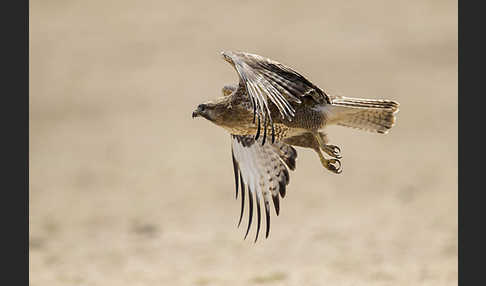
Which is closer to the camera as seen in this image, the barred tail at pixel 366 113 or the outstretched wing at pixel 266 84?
the outstretched wing at pixel 266 84

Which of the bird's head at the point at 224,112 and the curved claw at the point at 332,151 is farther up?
the bird's head at the point at 224,112

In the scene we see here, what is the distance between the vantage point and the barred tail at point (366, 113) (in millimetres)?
5465

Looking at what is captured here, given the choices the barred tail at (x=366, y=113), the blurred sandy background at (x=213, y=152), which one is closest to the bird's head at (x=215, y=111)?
the barred tail at (x=366, y=113)

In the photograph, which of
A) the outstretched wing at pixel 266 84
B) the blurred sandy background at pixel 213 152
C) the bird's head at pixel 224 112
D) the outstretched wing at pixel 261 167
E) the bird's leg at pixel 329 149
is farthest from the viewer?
the blurred sandy background at pixel 213 152

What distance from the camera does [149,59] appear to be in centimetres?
1650

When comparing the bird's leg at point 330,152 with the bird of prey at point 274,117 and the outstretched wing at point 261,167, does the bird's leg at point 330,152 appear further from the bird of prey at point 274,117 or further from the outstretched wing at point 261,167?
the outstretched wing at point 261,167

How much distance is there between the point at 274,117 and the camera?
16.9ft

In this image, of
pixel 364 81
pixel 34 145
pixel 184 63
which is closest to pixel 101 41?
pixel 184 63

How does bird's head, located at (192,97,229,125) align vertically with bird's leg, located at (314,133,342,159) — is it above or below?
above

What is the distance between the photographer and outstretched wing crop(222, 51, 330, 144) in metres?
4.71

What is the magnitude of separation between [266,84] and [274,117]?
16.9 inches

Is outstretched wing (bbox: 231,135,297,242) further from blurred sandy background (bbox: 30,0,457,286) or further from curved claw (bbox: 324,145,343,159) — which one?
blurred sandy background (bbox: 30,0,457,286)

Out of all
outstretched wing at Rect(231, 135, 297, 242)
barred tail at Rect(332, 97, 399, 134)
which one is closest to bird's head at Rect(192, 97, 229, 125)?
outstretched wing at Rect(231, 135, 297, 242)

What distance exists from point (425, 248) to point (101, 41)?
9.53 metres
